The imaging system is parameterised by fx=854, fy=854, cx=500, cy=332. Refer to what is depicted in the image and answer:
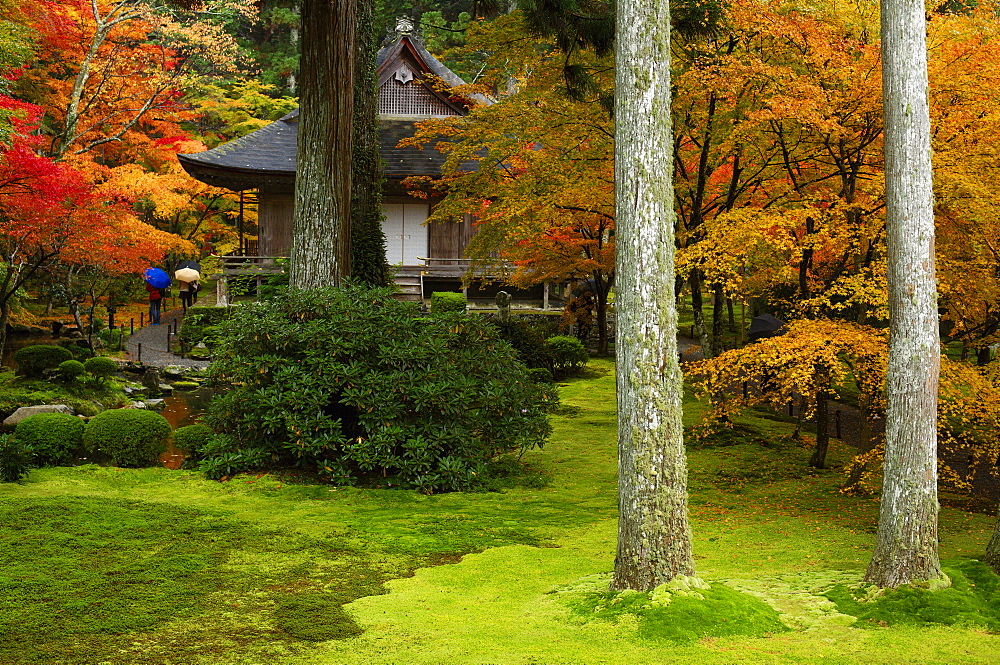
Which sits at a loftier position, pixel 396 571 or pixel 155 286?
pixel 155 286

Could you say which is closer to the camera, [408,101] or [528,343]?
[528,343]

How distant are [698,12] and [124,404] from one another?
41.0 ft

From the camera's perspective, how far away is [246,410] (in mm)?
9859

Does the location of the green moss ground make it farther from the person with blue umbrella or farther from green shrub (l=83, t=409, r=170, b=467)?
the person with blue umbrella

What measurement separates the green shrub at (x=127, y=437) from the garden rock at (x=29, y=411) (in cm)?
416

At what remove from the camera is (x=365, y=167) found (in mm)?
14688

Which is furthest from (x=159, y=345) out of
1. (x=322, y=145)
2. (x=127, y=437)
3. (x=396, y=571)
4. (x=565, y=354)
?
(x=396, y=571)

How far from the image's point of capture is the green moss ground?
4.78 m

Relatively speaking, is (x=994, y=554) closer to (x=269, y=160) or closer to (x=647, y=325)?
(x=647, y=325)

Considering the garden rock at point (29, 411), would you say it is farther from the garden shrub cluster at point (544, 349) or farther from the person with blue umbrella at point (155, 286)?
the person with blue umbrella at point (155, 286)

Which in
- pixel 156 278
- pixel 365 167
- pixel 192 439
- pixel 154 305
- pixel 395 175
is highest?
pixel 395 175

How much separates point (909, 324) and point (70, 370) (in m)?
15.6

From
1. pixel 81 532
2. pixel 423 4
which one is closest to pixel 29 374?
pixel 81 532

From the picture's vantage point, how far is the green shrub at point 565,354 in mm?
20500
